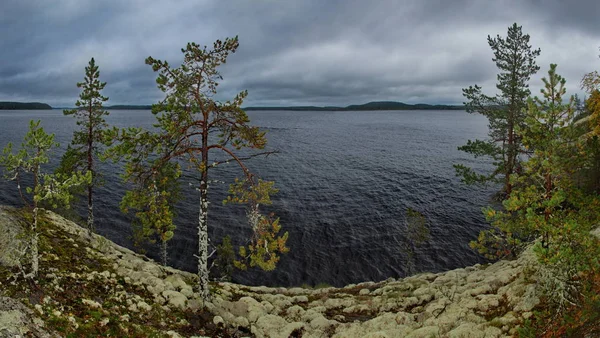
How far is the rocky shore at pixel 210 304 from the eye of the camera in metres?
9.71

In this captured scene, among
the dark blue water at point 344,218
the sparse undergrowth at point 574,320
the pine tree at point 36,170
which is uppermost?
the pine tree at point 36,170

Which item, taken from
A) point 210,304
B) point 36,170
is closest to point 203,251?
point 210,304

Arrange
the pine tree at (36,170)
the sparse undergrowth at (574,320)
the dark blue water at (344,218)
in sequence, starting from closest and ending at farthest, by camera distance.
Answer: the sparse undergrowth at (574,320)
the pine tree at (36,170)
the dark blue water at (344,218)

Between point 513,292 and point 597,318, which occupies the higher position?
point 597,318

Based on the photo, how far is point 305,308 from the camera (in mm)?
15453

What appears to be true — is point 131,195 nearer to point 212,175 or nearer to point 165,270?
point 165,270

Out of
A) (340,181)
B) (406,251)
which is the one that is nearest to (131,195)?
(406,251)

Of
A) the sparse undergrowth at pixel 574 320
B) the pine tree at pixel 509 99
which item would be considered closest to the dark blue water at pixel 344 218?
the pine tree at pixel 509 99

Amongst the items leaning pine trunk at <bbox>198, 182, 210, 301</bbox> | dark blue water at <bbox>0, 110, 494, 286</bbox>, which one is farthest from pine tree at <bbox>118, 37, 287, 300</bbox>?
dark blue water at <bbox>0, 110, 494, 286</bbox>

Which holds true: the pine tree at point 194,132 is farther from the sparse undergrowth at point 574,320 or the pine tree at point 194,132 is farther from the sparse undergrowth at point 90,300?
the sparse undergrowth at point 574,320

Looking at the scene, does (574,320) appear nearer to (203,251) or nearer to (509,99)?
(203,251)

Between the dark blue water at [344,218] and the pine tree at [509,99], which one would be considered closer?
the pine tree at [509,99]

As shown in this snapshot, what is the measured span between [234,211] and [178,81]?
3101 centimetres

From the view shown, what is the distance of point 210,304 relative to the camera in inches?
547
